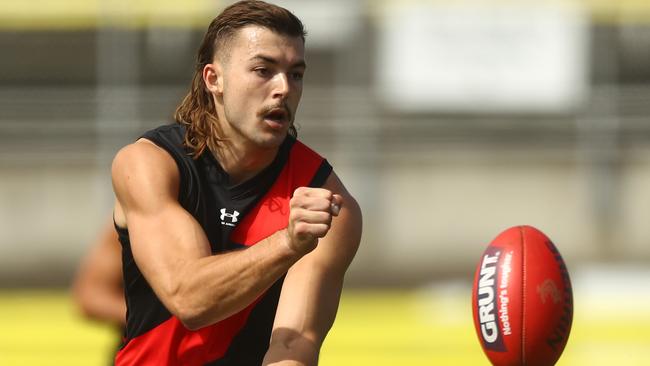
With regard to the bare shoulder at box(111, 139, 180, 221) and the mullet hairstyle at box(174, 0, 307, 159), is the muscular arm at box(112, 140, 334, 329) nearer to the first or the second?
the bare shoulder at box(111, 139, 180, 221)

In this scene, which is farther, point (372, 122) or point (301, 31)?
point (372, 122)

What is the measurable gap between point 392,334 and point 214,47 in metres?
5.48

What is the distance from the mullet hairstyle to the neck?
36mm

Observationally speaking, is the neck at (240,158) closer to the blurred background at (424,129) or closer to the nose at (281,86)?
the nose at (281,86)

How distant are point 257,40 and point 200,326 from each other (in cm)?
90

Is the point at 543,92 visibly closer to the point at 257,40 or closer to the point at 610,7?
the point at 610,7

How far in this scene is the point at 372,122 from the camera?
47.9 feet

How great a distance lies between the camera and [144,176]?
3934mm

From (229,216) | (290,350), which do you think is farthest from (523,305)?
(229,216)

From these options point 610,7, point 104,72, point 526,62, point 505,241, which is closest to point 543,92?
point 526,62

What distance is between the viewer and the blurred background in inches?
565

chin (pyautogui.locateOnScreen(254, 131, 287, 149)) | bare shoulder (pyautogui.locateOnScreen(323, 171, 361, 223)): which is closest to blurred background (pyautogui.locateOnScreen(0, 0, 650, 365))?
bare shoulder (pyautogui.locateOnScreen(323, 171, 361, 223))

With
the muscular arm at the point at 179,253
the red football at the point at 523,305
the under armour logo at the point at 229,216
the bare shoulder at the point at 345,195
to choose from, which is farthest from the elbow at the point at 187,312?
the red football at the point at 523,305

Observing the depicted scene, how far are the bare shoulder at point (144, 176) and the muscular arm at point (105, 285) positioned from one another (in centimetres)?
125
